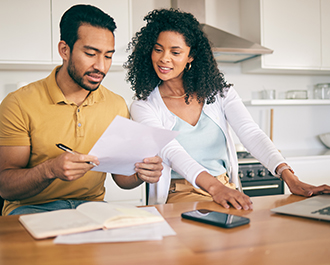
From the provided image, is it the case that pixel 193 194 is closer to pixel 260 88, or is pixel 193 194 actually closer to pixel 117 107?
pixel 117 107

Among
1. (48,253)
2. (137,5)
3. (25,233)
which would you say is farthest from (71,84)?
(137,5)

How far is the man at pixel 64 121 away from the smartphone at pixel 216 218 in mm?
315

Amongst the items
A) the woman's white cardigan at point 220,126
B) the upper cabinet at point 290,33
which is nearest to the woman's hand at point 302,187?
the woman's white cardigan at point 220,126

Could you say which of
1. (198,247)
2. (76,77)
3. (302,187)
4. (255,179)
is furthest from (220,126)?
(255,179)

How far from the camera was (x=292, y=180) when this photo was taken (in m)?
1.23

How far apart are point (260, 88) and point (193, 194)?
7.46 feet

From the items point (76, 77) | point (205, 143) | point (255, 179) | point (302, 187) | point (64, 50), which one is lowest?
point (255, 179)

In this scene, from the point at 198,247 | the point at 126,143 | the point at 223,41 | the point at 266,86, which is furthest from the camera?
the point at 266,86

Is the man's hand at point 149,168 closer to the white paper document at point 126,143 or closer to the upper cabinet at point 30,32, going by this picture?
the white paper document at point 126,143

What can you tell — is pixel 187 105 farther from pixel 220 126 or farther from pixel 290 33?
→ pixel 290 33

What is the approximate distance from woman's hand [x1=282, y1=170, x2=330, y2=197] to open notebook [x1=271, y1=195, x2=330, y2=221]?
0.34 ft

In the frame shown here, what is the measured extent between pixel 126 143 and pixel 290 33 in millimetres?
2660

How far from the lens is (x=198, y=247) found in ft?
2.16

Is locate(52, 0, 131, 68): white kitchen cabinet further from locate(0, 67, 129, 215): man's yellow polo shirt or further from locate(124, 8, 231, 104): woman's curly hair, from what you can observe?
locate(0, 67, 129, 215): man's yellow polo shirt
